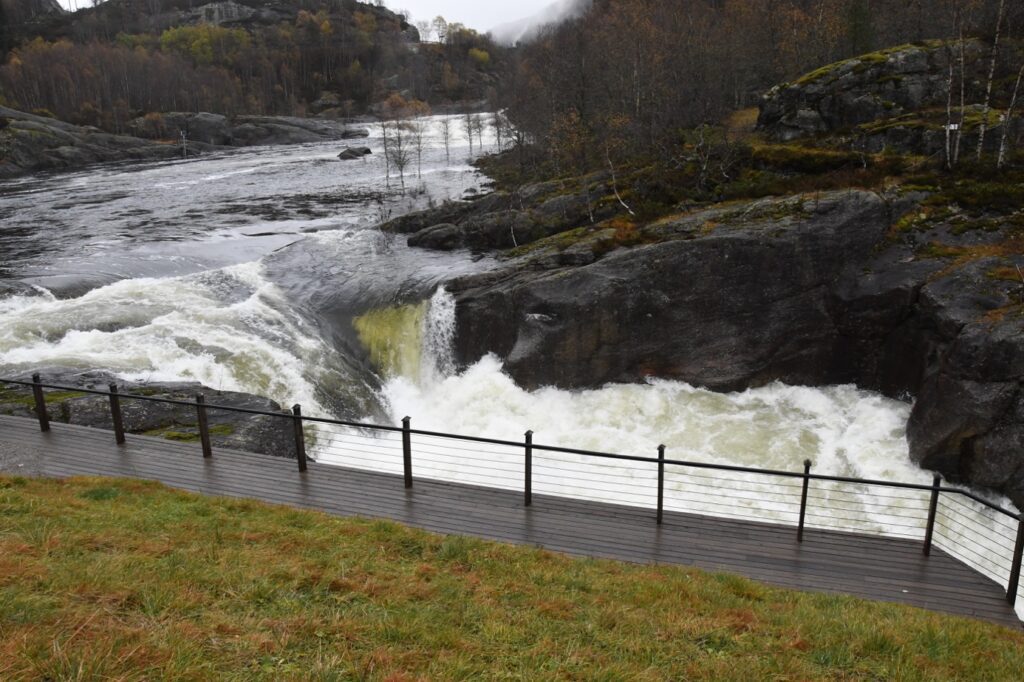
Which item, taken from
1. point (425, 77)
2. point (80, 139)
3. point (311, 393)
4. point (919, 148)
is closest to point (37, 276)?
point (311, 393)

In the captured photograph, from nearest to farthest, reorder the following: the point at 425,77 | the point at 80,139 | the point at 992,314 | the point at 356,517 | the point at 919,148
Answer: the point at 356,517
the point at 992,314
the point at 919,148
the point at 80,139
the point at 425,77

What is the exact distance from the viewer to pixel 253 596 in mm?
6625

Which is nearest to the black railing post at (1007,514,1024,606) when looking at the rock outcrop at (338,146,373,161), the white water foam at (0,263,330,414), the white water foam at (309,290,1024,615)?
the white water foam at (309,290,1024,615)

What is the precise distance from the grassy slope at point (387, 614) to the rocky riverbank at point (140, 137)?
75.9 metres

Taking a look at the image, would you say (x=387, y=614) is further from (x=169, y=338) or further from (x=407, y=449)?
(x=169, y=338)

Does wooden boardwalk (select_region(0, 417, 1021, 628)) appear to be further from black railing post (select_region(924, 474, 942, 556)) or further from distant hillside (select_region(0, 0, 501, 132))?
distant hillside (select_region(0, 0, 501, 132))

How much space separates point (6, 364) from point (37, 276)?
33.5 feet

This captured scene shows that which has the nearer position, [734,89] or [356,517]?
[356,517]

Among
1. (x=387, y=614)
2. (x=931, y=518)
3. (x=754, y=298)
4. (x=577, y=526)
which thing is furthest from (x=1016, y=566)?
(x=754, y=298)

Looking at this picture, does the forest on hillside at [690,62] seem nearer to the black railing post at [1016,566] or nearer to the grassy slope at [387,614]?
the black railing post at [1016,566]

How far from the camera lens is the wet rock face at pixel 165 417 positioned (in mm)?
14414

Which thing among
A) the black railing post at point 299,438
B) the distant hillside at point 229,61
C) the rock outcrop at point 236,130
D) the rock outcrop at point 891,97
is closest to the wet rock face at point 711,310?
Answer: the rock outcrop at point 891,97

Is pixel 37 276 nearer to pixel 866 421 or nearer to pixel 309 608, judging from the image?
pixel 309 608

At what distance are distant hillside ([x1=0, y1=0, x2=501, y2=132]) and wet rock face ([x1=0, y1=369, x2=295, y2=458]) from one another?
97.9 m
